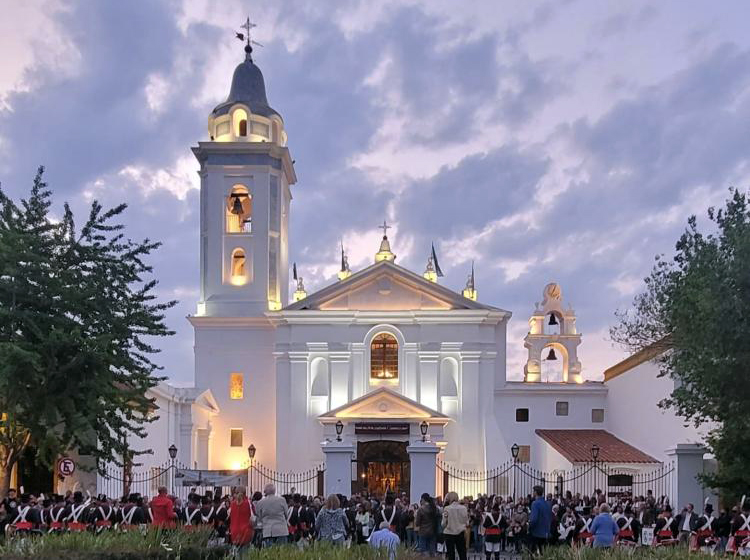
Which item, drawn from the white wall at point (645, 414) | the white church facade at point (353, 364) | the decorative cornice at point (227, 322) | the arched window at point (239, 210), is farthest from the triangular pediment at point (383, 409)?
the arched window at point (239, 210)

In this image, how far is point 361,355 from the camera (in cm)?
4628

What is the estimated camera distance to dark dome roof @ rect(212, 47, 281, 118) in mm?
49562

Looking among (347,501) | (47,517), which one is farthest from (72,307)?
(347,501)

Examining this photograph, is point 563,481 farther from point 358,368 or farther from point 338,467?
point 358,368

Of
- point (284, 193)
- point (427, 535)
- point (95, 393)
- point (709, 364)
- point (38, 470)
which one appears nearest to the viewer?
point (427, 535)

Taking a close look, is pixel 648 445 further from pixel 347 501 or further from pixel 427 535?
pixel 427 535

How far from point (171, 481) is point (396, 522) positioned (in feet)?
51.8

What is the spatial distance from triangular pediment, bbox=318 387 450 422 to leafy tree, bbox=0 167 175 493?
17.8m

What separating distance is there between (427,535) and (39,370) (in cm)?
1005

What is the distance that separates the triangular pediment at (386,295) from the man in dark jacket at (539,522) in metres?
27.8

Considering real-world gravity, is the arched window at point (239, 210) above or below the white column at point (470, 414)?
above

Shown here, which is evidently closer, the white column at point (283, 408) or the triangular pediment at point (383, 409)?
the triangular pediment at point (383, 409)

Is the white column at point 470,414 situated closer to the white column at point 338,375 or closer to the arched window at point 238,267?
the white column at point 338,375

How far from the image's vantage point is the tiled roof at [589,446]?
41.1 metres
